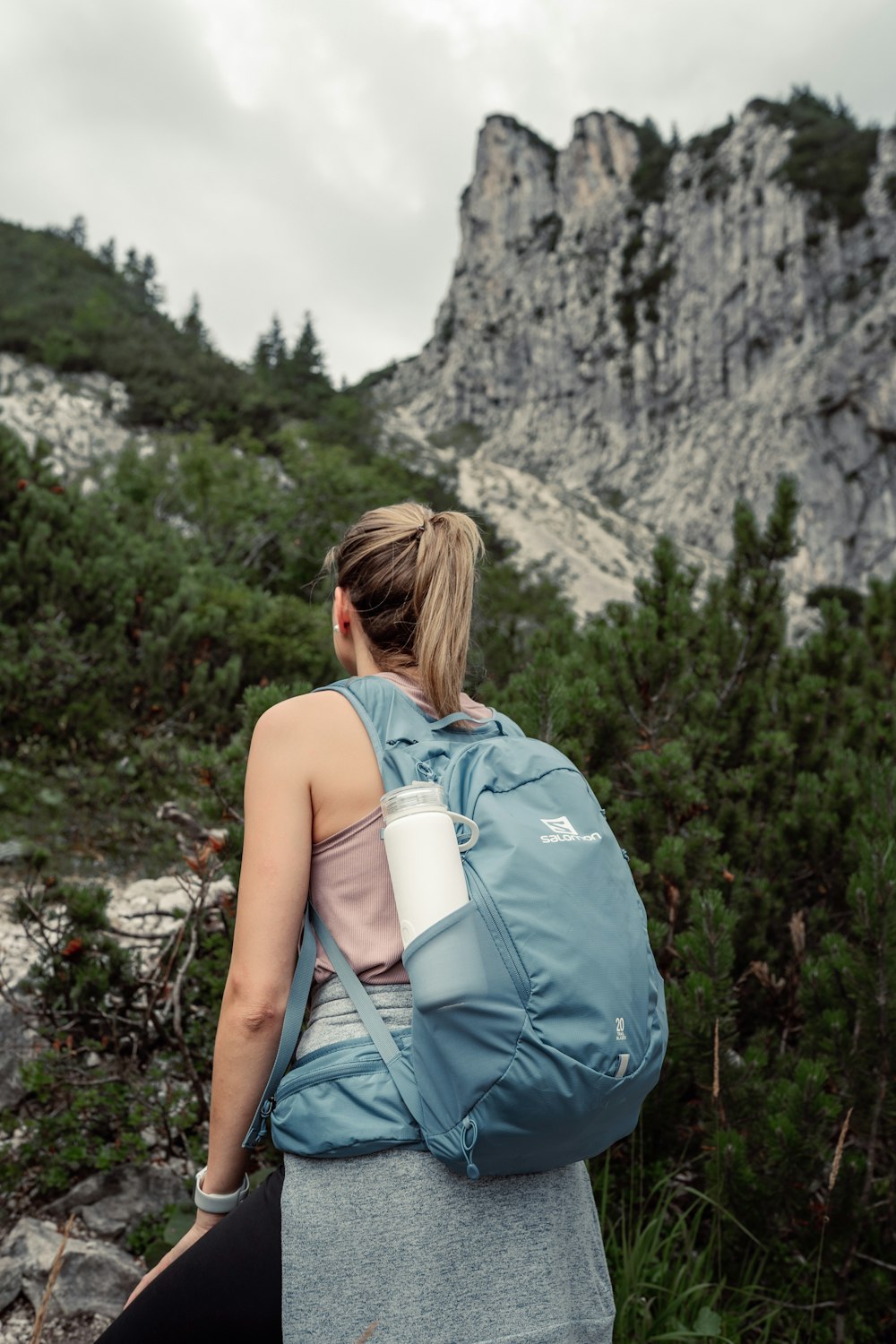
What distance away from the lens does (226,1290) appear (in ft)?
3.75

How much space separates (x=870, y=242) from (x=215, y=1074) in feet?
174

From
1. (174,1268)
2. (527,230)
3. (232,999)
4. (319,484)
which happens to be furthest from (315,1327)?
A: (527,230)

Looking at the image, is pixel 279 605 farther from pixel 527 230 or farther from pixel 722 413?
pixel 527 230

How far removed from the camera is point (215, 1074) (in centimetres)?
120

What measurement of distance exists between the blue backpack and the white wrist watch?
0.13 m

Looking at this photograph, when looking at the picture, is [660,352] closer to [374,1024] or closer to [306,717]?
[306,717]

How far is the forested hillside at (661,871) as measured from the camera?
2107 mm

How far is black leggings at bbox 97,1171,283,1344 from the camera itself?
1.14 m

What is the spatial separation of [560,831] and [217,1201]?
2.64ft

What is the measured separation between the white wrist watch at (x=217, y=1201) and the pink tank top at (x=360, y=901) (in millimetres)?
363

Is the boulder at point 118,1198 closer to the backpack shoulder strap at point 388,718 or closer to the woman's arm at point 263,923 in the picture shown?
the woman's arm at point 263,923

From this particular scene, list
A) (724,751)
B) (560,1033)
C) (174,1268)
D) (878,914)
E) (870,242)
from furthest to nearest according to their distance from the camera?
(870,242), (724,751), (878,914), (174,1268), (560,1033)

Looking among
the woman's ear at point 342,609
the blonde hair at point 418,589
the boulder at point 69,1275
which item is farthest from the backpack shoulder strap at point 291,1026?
the boulder at point 69,1275

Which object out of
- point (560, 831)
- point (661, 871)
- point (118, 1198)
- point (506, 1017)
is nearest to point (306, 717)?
point (560, 831)
